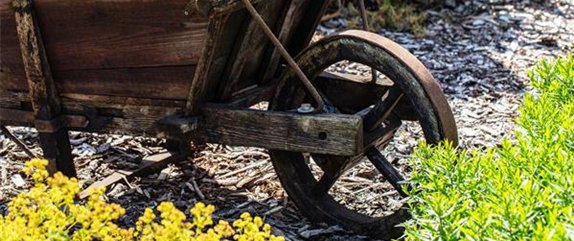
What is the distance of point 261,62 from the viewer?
3.95m

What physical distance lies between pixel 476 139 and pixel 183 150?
1.65 m

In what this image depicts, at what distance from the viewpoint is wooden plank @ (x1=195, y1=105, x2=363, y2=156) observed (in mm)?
3350

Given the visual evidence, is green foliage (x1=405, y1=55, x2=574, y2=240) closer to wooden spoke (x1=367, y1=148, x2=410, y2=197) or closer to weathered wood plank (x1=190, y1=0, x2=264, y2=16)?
wooden spoke (x1=367, y1=148, x2=410, y2=197)

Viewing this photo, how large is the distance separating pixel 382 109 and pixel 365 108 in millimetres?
352

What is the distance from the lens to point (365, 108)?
3.88 metres

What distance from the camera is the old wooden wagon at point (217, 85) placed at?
3363mm

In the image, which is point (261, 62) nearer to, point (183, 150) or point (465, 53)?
point (183, 150)

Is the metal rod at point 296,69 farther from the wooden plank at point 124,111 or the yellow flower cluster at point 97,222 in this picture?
the yellow flower cluster at point 97,222

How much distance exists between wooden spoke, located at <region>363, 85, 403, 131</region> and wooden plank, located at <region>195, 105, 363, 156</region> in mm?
222

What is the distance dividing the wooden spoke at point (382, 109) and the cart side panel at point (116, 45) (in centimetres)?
76

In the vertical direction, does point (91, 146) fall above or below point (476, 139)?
above

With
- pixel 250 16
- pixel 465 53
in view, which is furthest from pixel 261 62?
pixel 465 53

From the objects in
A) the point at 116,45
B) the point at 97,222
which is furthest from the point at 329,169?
the point at 97,222

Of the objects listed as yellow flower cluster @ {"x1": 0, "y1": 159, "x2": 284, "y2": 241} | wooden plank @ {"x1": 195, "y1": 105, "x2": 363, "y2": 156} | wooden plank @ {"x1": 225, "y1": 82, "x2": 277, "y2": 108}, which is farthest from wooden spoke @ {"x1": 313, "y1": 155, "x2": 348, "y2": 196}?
yellow flower cluster @ {"x1": 0, "y1": 159, "x2": 284, "y2": 241}
